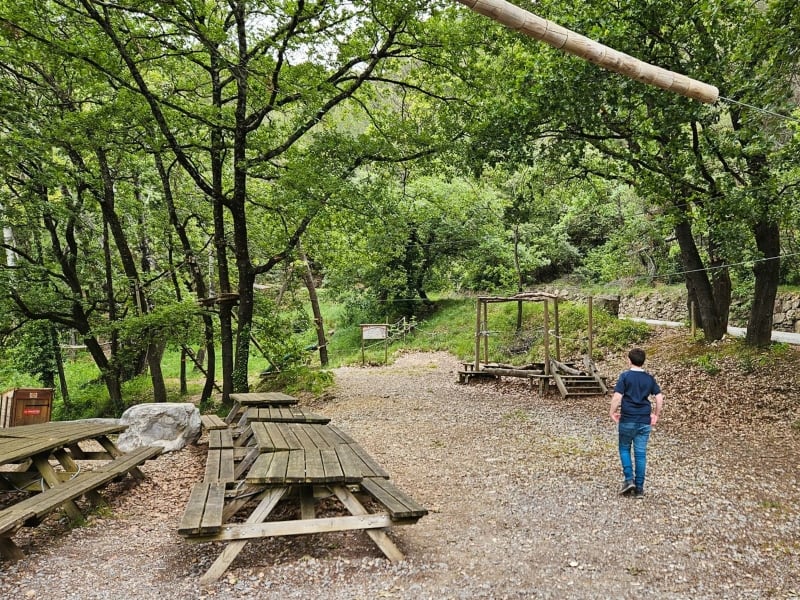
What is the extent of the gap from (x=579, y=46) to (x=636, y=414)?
3.57 meters

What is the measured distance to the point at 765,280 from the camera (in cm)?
936

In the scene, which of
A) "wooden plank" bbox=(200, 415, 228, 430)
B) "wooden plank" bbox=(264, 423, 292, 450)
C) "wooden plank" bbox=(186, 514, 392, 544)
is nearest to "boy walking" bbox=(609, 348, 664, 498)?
"wooden plank" bbox=(186, 514, 392, 544)

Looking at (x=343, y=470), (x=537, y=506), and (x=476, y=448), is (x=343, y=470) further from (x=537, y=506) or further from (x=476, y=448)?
(x=476, y=448)

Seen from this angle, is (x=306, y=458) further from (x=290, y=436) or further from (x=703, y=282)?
(x=703, y=282)

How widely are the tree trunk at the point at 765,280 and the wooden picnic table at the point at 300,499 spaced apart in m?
8.78

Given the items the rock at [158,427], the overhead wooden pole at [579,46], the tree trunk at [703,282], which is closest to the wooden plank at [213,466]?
the rock at [158,427]

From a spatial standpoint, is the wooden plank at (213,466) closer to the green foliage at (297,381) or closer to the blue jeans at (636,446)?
the blue jeans at (636,446)

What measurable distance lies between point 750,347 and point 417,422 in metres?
7.07

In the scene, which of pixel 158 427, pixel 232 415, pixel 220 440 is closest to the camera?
pixel 220 440

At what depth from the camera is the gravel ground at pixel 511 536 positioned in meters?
3.17

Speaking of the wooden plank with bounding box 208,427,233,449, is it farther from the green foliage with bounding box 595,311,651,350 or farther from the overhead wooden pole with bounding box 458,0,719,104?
the green foliage with bounding box 595,311,651,350

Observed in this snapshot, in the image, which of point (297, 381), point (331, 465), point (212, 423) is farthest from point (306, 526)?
point (297, 381)

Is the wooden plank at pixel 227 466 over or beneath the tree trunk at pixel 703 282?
beneath

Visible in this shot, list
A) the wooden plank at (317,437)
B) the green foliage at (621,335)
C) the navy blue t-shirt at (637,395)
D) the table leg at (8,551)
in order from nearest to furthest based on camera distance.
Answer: the table leg at (8,551)
the wooden plank at (317,437)
the navy blue t-shirt at (637,395)
the green foliage at (621,335)
